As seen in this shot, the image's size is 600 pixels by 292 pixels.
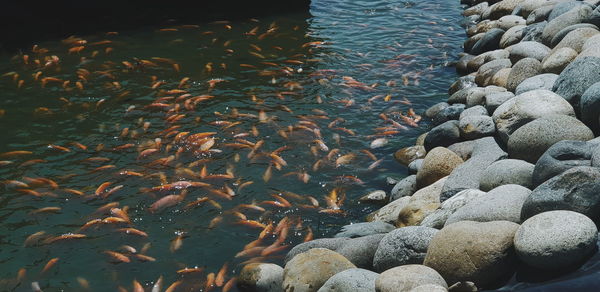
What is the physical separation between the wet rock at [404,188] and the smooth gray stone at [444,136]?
131 cm

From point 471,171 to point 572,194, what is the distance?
2.53m

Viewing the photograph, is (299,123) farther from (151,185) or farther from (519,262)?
(519,262)

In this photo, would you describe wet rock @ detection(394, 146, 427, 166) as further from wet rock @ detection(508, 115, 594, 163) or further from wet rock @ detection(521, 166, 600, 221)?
wet rock @ detection(521, 166, 600, 221)

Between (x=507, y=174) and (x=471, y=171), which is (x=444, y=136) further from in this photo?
(x=507, y=174)

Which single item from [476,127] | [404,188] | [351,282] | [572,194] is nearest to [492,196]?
[572,194]

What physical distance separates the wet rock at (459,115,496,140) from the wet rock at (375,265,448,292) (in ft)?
15.4

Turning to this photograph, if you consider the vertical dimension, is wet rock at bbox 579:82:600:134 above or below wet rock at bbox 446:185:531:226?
above

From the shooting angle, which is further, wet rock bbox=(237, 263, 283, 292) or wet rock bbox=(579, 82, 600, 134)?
wet rock bbox=(579, 82, 600, 134)

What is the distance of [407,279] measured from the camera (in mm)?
6488

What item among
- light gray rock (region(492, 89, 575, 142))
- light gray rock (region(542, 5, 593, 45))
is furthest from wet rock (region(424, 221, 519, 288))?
light gray rock (region(542, 5, 593, 45))

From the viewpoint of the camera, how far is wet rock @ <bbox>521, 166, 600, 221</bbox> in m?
6.67

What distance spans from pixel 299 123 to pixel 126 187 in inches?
154

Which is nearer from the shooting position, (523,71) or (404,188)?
(404,188)

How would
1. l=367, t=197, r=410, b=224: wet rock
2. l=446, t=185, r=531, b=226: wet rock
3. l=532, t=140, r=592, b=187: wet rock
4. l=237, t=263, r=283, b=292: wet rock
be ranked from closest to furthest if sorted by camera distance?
1. l=446, t=185, r=531, b=226: wet rock
2. l=532, t=140, r=592, b=187: wet rock
3. l=237, t=263, r=283, b=292: wet rock
4. l=367, t=197, r=410, b=224: wet rock
